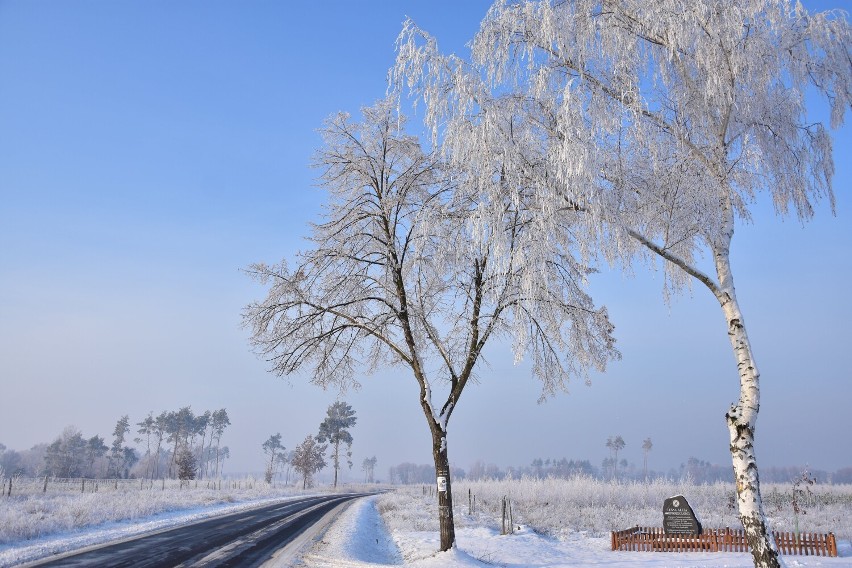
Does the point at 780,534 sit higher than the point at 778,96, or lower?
lower

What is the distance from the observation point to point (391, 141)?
1402 centimetres

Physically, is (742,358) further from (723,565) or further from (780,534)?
(780,534)

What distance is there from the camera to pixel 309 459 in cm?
8462

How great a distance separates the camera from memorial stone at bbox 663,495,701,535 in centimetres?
1603

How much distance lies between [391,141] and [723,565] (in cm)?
1367

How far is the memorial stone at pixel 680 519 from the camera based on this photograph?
16031mm

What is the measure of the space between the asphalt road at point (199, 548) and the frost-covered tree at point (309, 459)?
67999 millimetres

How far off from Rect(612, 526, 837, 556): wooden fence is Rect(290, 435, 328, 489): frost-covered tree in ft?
241

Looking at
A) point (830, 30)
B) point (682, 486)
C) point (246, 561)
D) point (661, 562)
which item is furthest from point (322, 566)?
point (682, 486)

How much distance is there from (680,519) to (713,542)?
1.02 m

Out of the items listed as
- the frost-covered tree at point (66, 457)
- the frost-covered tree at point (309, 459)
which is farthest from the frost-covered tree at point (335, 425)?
the frost-covered tree at point (66, 457)

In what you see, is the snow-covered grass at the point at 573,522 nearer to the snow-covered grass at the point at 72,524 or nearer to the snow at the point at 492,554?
the snow at the point at 492,554

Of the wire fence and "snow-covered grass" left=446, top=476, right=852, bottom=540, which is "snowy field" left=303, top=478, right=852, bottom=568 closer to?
"snow-covered grass" left=446, top=476, right=852, bottom=540

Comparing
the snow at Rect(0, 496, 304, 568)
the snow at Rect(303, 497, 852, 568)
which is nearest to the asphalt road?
the snow at Rect(0, 496, 304, 568)
